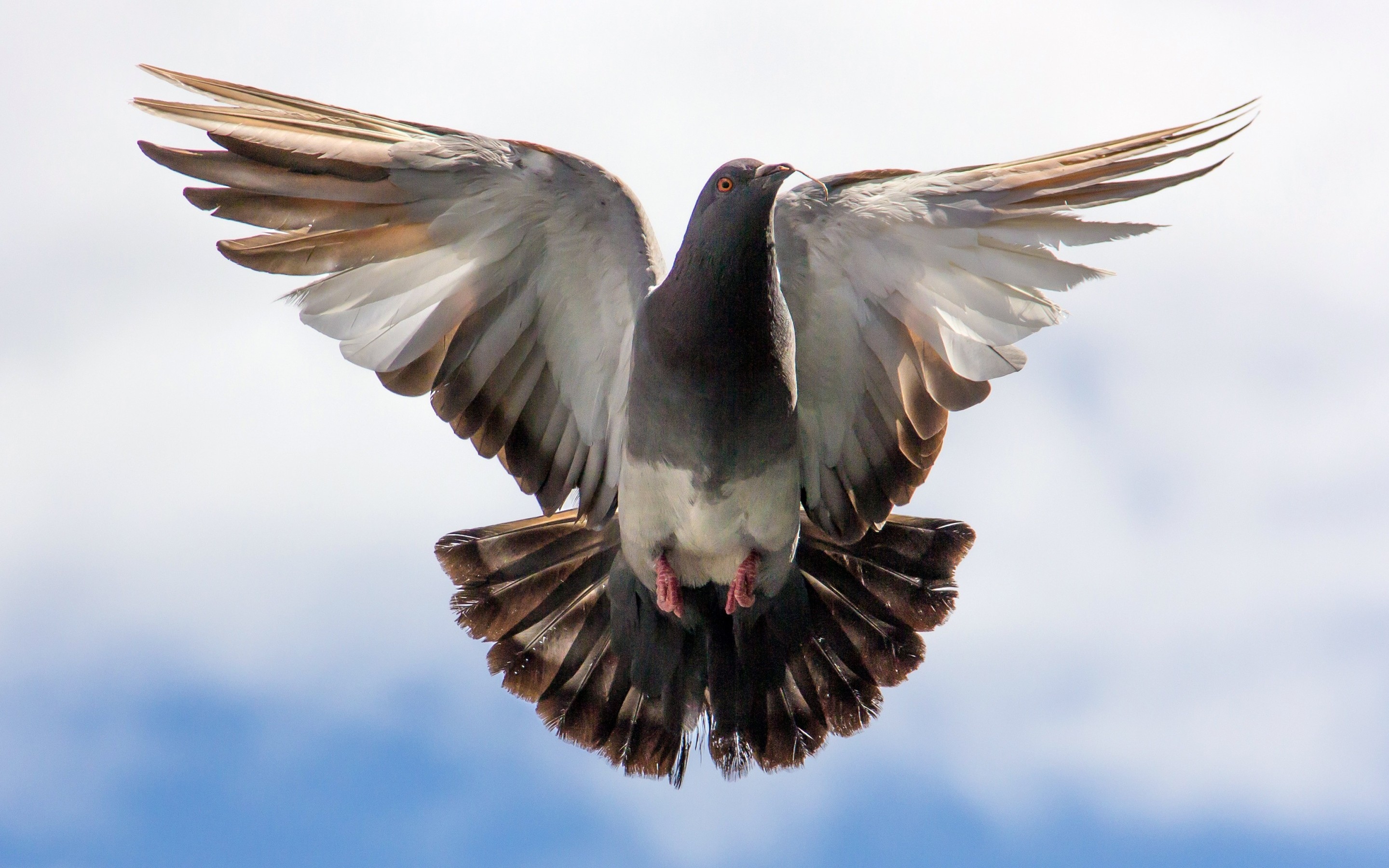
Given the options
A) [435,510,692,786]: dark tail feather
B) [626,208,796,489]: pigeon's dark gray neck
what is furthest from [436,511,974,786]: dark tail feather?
[626,208,796,489]: pigeon's dark gray neck

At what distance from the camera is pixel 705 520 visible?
590cm

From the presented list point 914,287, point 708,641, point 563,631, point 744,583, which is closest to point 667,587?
point 744,583

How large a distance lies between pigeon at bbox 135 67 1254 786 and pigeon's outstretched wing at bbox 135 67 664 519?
1cm

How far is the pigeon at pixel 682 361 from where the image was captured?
17.6 ft

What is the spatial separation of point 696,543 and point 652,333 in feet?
3.42

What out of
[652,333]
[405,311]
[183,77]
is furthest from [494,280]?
[183,77]

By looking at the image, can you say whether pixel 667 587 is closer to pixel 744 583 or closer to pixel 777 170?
pixel 744 583

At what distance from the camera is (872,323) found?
20.1 feet

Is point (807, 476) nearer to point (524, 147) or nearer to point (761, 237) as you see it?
point (761, 237)

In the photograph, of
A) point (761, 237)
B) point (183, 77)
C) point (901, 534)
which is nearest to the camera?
point (183, 77)

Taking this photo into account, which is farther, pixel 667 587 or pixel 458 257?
pixel 667 587

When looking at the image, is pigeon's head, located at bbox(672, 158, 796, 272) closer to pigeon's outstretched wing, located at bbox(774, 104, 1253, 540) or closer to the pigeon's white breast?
pigeon's outstretched wing, located at bbox(774, 104, 1253, 540)

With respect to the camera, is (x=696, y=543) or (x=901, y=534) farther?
(x=901, y=534)

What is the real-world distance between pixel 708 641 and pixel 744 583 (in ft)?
1.75
